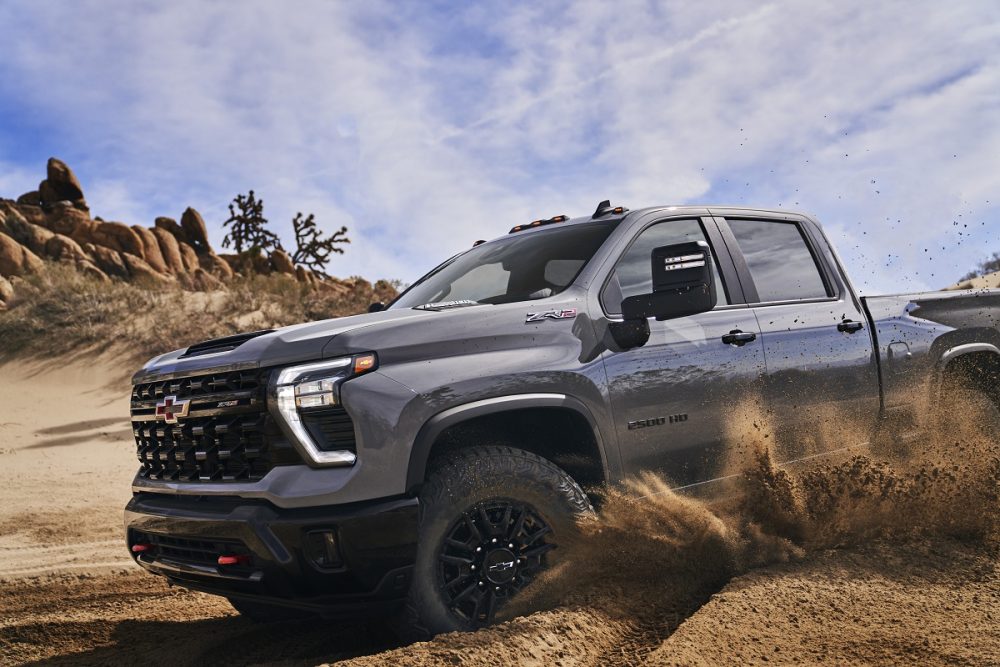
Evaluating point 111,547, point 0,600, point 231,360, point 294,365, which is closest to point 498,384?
point 294,365

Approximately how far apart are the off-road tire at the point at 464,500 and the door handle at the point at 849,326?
2.34 metres

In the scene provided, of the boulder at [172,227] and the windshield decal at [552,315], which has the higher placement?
the boulder at [172,227]

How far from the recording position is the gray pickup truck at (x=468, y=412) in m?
3.26

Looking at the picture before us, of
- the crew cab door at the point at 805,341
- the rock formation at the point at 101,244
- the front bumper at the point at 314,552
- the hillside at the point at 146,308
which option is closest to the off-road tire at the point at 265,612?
the front bumper at the point at 314,552

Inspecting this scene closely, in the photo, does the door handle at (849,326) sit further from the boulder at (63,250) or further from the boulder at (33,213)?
the boulder at (33,213)

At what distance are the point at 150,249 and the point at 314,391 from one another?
48312 mm

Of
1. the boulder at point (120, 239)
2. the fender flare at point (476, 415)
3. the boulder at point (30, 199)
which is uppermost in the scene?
the boulder at point (30, 199)

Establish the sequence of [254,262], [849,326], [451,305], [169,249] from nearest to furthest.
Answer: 1. [451,305]
2. [849,326]
3. [254,262]
4. [169,249]

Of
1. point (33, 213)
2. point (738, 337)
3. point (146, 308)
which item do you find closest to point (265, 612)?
point (738, 337)

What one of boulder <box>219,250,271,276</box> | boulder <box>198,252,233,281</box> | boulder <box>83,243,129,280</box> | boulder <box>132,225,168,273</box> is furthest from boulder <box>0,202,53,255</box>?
boulder <box>219,250,271,276</box>

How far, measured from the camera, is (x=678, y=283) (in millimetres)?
3826

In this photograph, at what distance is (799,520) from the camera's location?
4.58 metres

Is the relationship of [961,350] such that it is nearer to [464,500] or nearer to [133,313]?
[464,500]

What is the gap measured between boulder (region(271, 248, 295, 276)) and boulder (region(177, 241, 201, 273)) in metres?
5.16
